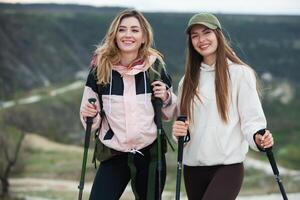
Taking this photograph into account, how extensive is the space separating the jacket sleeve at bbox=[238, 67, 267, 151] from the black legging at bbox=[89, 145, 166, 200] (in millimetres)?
660

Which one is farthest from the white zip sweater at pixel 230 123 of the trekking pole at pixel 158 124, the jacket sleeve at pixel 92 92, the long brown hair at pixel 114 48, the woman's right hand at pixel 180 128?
the jacket sleeve at pixel 92 92

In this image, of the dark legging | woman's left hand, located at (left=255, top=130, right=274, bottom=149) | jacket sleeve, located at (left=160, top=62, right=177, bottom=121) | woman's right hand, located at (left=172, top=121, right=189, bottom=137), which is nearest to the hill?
jacket sleeve, located at (left=160, top=62, right=177, bottom=121)

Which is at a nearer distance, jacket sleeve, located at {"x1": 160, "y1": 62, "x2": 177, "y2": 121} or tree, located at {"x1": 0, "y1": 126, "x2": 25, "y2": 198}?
jacket sleeve, located at {"x1": 160, "y1": 62, "x2": 177, "y2": 121}

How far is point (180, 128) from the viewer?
12.2 ft

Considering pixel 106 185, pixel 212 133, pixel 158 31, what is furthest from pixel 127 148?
pixel 158 31

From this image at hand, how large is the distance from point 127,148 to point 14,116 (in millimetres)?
28408

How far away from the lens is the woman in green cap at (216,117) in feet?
12.0

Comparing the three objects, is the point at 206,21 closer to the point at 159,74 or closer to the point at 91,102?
the point at 159,74

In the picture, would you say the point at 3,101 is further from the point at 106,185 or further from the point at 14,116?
the point at 106,185

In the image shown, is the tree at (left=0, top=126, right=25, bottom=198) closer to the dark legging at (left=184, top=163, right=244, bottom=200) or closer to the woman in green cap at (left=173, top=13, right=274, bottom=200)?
the dark legging at (left=184, top=163, right=244, bottom=200)

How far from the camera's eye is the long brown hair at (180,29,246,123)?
3709 millimetres

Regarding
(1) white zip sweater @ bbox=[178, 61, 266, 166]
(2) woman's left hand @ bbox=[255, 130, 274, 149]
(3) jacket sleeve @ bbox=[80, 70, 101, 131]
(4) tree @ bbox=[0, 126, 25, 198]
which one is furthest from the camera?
(4) tree @ bbox=[0, 126, 25, 198]

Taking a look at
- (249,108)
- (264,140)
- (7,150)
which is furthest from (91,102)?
(7,150)

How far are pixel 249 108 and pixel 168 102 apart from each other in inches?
24.9
